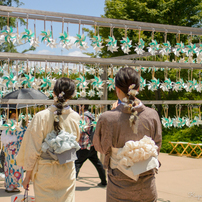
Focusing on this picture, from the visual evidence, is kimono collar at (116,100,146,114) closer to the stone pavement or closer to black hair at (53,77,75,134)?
black hair at (53,77,75,134)

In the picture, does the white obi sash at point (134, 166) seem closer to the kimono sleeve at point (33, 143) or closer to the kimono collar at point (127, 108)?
the kimono collar at point (127, 108)

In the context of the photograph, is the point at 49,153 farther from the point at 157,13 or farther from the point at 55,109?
the point at 157,13

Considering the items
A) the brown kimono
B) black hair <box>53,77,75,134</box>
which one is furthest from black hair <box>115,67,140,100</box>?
black hair <box>53,77,75,134</box>

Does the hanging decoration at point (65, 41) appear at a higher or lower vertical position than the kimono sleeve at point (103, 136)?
higher

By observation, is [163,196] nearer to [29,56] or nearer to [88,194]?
[88,194]

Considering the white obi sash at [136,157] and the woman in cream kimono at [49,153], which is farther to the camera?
the woman in cream kimono at [49,153]

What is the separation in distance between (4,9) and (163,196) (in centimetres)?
379

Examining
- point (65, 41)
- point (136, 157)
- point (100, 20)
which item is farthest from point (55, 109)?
point (100, 20)

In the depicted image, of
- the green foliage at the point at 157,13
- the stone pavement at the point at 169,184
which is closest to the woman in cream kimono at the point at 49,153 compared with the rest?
the stone pavement at the point at 169,184

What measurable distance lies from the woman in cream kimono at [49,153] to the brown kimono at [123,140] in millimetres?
639

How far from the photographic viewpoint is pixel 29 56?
13.6 feet

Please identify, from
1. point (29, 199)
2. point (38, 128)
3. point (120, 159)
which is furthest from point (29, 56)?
point (120, 159)

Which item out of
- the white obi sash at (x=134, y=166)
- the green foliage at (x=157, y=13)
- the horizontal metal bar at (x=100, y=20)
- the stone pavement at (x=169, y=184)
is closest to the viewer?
the white obi sash at (x=134, y=166)

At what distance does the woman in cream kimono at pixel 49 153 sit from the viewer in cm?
281
